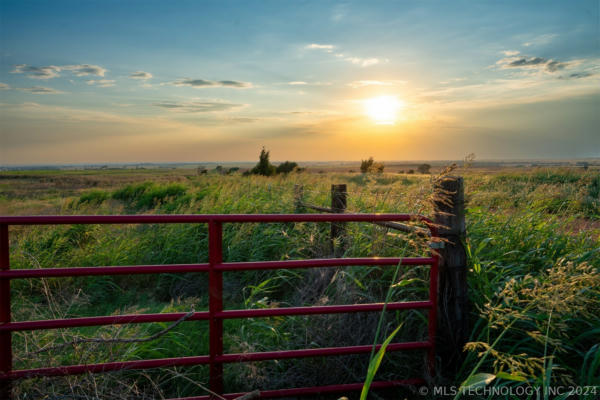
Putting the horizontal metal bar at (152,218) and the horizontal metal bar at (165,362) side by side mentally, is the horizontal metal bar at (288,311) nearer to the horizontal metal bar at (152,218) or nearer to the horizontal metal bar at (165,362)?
the horizontal metal bar at (165,362)

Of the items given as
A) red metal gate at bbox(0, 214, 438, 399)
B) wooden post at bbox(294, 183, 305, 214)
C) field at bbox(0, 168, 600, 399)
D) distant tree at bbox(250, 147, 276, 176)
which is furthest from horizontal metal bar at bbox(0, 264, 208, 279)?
distant tree at bbox(250, 147, 276, 176)

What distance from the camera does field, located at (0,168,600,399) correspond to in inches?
115

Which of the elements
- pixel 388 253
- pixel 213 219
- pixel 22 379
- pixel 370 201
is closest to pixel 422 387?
pixel 388 253

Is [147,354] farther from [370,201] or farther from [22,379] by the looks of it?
[370,201]

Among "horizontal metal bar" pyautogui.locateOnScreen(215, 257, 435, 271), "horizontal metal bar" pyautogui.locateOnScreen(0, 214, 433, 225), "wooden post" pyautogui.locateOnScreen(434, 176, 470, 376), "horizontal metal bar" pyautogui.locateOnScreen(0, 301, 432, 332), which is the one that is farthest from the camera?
"wooden post" pyautogui.locateOnScreen(434, 176, 470, 376)

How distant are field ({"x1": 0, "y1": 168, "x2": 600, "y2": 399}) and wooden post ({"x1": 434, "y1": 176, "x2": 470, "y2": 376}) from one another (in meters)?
0.13

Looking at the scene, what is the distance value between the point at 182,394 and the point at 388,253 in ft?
8.74

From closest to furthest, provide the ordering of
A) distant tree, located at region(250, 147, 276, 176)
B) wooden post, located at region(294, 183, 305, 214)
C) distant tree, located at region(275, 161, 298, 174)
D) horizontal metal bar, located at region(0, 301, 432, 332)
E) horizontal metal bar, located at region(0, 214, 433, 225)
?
horizontal metal bar, located at region(0, 214, 433, 225) < horizontal metal bar, located at region(0, 301, 432, 332) < wooden post, located at region(294, 183, 305, 214) < distant tree, located at region(250, 147, 276, 176) < distant tree, located at region(275, 161, 298, 174)

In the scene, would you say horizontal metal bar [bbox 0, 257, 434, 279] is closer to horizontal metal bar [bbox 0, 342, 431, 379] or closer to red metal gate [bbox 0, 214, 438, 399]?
red metal gate [bbox 0, 214, 438, 399]

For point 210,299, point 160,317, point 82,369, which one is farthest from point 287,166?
point 82,369

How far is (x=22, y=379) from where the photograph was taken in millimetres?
2984

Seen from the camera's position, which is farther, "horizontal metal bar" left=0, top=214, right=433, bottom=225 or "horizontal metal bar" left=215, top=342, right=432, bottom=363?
"horizontal metal bar" left=215, top=342, right=432, bottom=363

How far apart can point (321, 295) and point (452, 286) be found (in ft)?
5.69

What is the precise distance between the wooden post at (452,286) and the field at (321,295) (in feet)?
0.42
